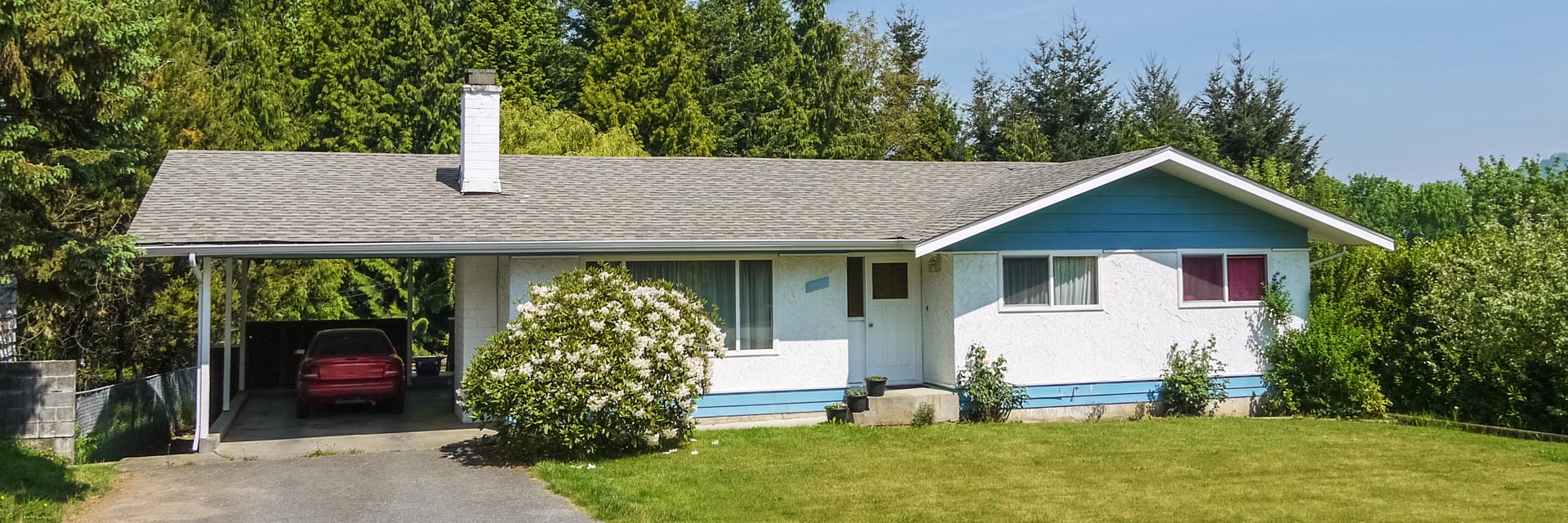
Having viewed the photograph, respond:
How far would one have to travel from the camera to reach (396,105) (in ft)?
104

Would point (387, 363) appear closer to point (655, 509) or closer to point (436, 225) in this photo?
point (436, 225)

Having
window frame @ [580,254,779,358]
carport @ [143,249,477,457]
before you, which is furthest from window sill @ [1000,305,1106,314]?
carport @ [143,249,477,457]

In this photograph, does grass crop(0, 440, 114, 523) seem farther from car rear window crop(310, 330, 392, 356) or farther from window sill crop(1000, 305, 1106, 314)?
window sill crop(1000, 305, 1106, 314)

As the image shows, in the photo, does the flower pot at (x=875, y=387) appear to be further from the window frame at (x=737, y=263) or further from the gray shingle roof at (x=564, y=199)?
the gray shingle roof at (x=564, y=199)

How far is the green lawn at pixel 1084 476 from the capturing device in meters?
8.95

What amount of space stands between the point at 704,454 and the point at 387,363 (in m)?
5.71

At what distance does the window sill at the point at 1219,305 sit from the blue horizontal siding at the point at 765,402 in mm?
4898

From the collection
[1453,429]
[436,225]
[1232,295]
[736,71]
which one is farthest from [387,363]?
[736,71]

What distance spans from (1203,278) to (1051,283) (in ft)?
7.59

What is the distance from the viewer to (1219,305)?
50.5 ft

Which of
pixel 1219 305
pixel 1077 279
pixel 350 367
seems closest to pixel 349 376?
pixel 350 367

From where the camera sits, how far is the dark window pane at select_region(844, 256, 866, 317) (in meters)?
15.4

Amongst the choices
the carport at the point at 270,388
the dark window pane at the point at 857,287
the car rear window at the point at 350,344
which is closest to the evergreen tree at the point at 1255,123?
the dark window pane at the point at 857,287

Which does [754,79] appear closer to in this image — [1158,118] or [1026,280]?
[1158,118]
